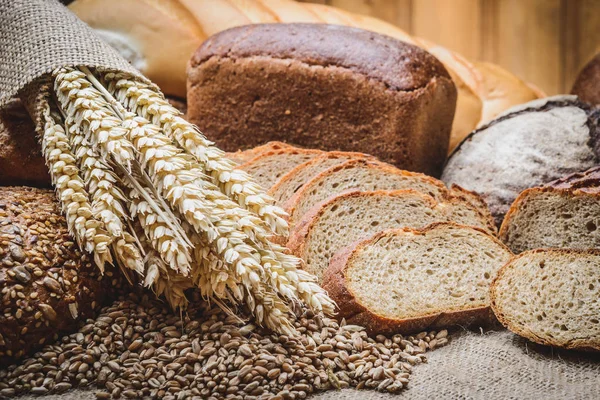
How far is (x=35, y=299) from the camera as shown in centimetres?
157

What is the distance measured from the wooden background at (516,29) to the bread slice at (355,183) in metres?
1.95

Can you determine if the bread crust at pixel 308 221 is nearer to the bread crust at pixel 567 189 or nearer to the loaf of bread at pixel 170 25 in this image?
the bread crust at pixel 567 189

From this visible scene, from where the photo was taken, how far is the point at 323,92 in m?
2.54

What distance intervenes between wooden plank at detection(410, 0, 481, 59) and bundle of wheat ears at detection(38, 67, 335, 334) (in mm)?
2685

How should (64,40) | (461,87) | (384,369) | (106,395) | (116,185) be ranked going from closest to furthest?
(106,395)
(384,369)
(116,185)
(64,40)
(461,87)

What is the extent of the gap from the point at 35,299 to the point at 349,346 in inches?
33.3

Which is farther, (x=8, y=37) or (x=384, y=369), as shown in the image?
(x=8, y=37)

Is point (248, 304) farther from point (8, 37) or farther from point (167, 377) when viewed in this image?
point (8, 37)

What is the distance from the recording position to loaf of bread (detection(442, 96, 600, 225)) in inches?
93.0

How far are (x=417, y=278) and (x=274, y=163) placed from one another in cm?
80

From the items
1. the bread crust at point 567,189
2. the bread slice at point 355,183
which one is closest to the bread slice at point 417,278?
the bread crust at point 567,189

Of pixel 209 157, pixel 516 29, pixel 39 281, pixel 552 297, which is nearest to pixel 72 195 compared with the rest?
pixel 39 281

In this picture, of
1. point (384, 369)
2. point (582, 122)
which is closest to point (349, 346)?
point (384, 369)

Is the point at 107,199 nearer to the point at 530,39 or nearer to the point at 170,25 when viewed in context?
the point at 170,25
